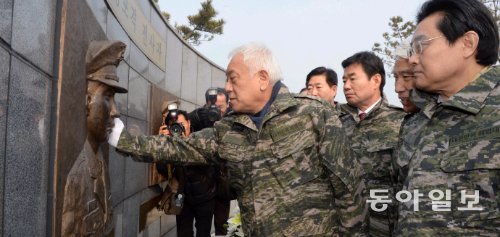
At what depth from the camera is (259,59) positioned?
2652mm

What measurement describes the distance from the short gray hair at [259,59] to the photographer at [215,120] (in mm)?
1925

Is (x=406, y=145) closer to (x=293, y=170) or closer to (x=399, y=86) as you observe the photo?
(x=293, y=170)

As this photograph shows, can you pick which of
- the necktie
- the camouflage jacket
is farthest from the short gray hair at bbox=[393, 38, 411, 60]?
the necktie

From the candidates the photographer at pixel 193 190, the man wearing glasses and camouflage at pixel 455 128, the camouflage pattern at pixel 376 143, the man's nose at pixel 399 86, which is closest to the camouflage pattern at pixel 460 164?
the man wearing glasses and camouflage at pixel 455 128

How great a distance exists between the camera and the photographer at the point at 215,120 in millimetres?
5050

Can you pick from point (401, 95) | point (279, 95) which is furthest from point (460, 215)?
point (401, 95)

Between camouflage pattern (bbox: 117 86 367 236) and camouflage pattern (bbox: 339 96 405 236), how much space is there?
0.95ft

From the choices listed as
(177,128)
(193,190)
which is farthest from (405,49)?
(193,190)

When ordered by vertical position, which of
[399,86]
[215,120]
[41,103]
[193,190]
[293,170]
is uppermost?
[399,86]

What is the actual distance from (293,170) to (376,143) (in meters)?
0.92

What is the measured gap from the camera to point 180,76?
23.9ft

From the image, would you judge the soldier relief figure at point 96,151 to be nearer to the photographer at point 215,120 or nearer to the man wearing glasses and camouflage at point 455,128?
the man wearing glasses and camouflage at point 455,128

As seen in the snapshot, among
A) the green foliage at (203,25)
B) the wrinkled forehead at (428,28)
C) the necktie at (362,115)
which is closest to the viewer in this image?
the wrinkled forehead at (428,28)

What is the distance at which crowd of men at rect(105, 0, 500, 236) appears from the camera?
1730 millimetres
